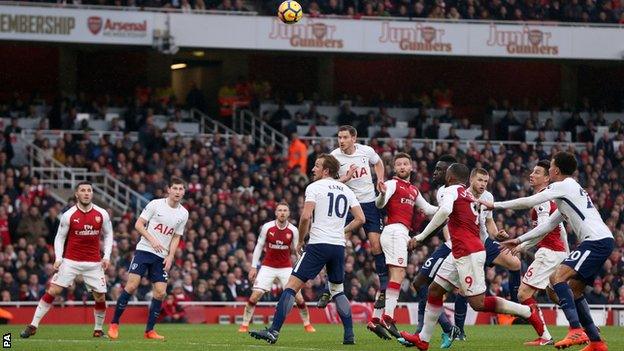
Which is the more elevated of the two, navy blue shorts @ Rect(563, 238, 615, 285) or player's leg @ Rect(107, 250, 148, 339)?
navy blue shorts @ Rect(563, 238, 615, 285)

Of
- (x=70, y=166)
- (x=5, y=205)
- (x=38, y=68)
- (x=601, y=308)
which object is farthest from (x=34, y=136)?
(x=601, y=308)

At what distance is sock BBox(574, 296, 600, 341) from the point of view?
46.3 ft

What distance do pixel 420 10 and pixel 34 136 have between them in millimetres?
11682

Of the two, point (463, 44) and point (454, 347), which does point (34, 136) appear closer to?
point (463, 44)

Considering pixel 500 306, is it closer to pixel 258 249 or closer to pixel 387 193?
pixel 387 193

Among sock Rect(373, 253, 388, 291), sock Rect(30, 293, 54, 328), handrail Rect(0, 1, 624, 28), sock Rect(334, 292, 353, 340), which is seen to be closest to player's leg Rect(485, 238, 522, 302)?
sock Rect(373, 253, 388, 291)

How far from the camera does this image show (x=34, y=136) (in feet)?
106

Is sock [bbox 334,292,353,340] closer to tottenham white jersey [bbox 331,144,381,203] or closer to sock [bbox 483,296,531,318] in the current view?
sock [bbox 483,296,531,318]

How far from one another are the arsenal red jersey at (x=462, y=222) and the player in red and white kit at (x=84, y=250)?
5.75 meters

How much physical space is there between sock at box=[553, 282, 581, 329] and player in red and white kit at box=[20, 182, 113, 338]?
21.7 ft

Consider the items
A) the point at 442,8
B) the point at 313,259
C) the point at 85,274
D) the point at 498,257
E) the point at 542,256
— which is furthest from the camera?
the point at 442,8

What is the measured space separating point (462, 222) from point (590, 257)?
4.90 feet

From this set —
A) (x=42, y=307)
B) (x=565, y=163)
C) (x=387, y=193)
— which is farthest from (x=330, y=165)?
(x=42, y=307)

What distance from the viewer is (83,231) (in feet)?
61.0
